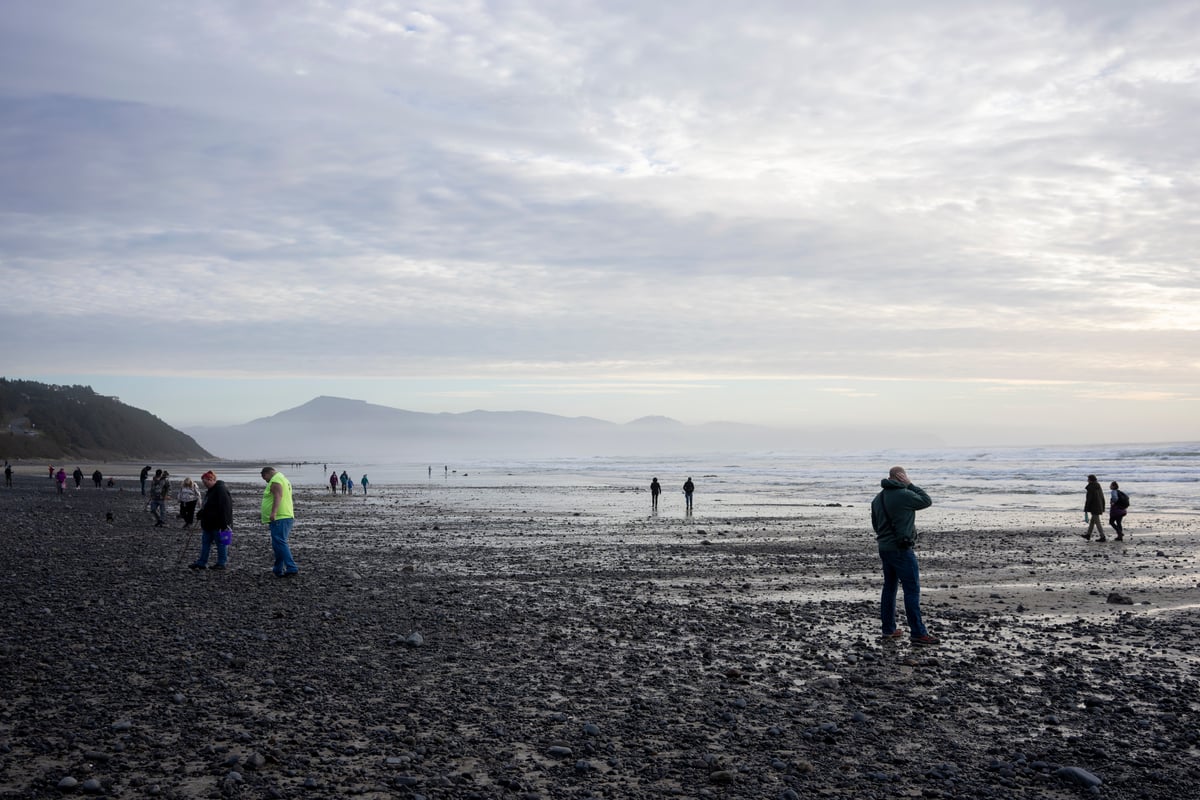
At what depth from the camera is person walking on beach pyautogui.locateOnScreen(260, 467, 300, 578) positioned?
16.3m

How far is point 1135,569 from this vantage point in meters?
18.0

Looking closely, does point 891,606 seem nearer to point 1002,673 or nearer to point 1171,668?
point 1002,673

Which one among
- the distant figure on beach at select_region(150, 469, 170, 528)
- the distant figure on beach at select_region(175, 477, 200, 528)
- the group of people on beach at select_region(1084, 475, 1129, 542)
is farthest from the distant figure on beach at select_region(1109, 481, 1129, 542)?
the distant figure on beach at select_region(150, 469, 170, 528)

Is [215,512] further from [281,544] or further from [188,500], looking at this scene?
[188,500]

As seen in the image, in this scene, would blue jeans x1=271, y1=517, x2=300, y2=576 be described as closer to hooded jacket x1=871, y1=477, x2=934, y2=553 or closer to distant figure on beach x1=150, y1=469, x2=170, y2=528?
hooded jacket x1=871, y1=477, x2=934, y2=553

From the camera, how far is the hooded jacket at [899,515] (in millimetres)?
11234

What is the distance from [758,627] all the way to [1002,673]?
3.28m

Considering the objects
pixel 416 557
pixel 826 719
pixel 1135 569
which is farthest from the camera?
pixel 416 557

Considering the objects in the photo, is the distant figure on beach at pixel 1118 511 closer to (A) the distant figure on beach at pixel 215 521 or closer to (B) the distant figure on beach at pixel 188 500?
(A) the distant figure on beach at pixel 215 521

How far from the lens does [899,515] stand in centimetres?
1125

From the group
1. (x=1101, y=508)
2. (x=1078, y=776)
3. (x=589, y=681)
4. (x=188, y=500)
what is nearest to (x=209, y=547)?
(x=188, y=500)

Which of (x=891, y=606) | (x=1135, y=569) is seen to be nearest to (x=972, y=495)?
(x=1135, y=569)

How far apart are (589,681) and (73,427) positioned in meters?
172

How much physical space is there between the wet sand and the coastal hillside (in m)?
136
